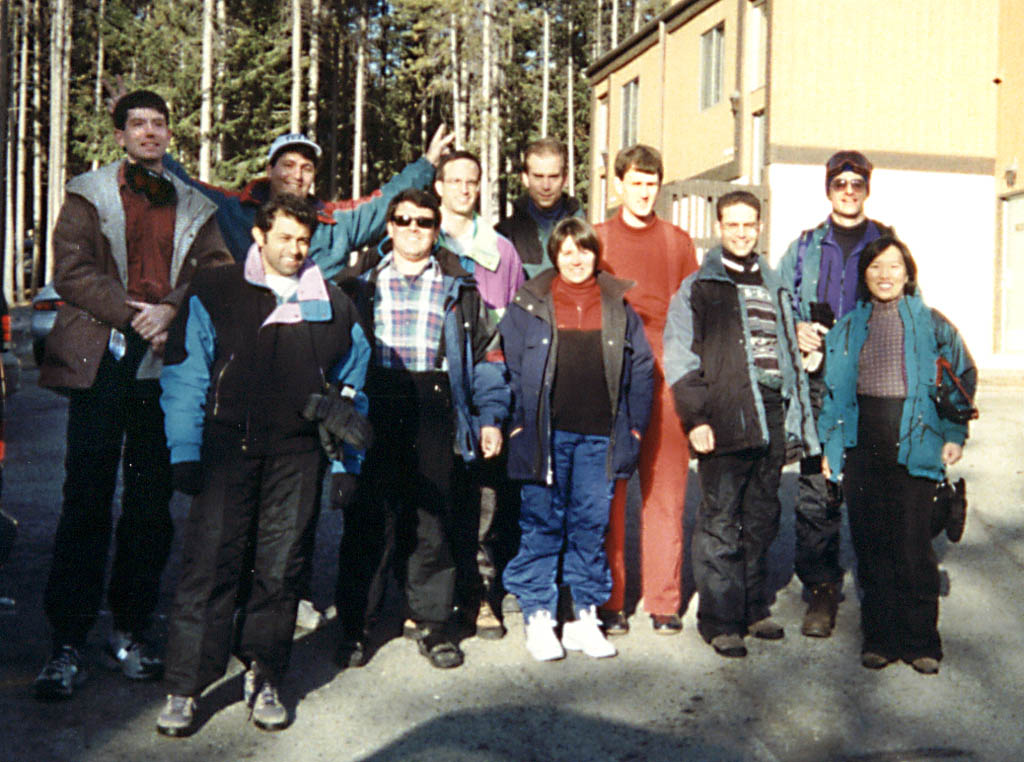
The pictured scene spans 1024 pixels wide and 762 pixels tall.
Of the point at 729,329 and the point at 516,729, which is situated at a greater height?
the point at 729,329

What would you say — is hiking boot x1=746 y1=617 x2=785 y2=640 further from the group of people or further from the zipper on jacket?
→ the zipper on jacket

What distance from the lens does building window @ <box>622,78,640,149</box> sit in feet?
89.1

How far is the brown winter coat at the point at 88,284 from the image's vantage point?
469 cm

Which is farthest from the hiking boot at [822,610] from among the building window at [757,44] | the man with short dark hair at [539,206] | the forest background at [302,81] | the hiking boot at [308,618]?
the forest background at [302,81]

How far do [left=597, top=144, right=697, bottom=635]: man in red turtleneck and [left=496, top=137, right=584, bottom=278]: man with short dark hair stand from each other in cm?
34

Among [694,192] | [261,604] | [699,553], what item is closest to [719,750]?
[699,553]

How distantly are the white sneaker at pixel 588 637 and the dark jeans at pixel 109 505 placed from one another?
6.31ft

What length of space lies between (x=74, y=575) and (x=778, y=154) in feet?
54.0

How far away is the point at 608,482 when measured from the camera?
18.1 ft

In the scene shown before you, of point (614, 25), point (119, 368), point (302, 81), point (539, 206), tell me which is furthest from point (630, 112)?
point (614, 25)

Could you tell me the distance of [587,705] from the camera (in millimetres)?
4727

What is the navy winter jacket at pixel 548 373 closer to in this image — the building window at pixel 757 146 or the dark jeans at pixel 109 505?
the dark jeans at pixel 109 505

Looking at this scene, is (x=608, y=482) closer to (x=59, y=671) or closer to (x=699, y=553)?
(x=699, y=553)

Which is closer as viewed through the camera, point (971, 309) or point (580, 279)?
point (580, 279)
